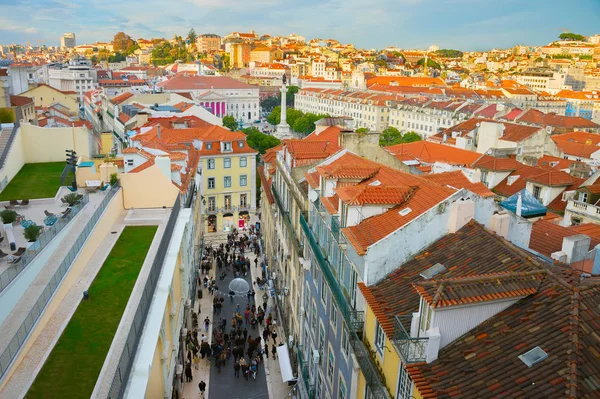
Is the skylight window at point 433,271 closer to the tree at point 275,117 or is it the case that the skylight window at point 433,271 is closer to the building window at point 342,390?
the building window at point 342,390

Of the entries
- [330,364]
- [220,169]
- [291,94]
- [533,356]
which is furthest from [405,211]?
[291,94]

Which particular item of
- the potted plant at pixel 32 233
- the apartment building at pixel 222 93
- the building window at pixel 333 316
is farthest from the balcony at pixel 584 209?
the apartment building at pixel 222 93

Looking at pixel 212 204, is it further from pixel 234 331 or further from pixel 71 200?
pixel 71 200

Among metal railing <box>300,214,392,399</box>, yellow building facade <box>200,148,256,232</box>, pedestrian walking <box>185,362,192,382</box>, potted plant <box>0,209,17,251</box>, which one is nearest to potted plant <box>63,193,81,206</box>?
potted plant <box>0,209,17,251</box>

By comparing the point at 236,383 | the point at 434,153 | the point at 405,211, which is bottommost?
the point at 236,383

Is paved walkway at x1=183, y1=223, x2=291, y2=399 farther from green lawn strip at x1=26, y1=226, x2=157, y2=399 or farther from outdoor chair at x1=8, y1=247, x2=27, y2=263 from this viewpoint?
outdoor chair at x1=8, y1=247, x2=27, y2=263

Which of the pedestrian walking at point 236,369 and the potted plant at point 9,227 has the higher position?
the potted plant at point 9,227

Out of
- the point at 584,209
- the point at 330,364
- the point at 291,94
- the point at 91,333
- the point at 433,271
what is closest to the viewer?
the point at 433,271
